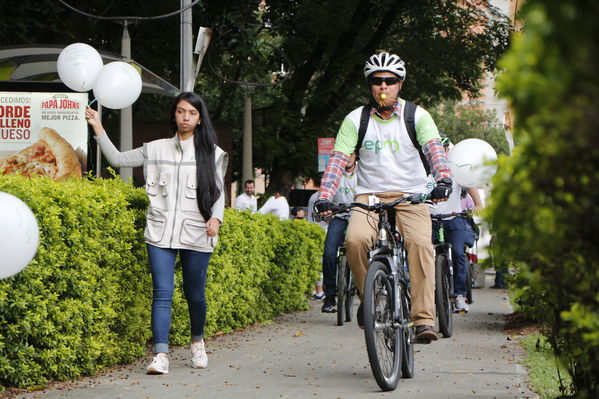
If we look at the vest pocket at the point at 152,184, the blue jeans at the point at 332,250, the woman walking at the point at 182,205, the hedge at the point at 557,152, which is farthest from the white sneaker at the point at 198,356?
the hedge at the point at 557,152

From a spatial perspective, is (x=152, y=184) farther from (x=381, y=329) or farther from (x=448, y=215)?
(x=448, y=215)

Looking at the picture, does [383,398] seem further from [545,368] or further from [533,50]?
[533,50]

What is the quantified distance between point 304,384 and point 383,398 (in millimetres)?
832

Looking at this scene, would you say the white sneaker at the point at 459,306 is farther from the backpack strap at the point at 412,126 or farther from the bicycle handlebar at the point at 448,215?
the backpack strap at the point at 412,126

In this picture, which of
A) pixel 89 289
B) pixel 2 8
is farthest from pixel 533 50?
pixel 2 8

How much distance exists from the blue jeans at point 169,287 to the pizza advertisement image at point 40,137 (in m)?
3.62

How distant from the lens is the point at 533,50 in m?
1.85

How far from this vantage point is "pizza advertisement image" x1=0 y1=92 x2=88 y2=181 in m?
10.7

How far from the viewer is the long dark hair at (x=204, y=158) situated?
729cm

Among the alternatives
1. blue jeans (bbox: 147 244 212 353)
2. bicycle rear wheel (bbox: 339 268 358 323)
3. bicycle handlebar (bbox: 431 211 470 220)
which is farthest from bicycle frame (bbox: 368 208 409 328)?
bicycle rear wheel (bbox: 339 268 358 323)

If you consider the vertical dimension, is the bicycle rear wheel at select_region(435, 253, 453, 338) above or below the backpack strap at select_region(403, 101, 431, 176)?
below

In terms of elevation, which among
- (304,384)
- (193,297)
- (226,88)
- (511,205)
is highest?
(226,88)

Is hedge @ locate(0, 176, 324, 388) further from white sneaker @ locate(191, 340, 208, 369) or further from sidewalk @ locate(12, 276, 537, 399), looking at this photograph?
white sneaker @ locate(191, 340, 208, 369)

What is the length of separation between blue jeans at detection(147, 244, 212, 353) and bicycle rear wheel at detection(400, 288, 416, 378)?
1473mm
